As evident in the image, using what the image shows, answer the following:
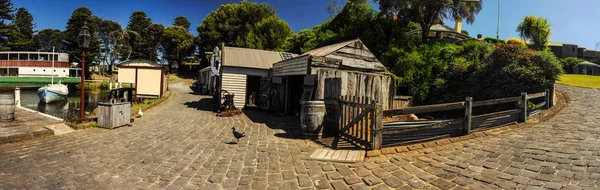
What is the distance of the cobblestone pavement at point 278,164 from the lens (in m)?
4.10

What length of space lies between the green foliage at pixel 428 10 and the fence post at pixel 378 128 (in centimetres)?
1721

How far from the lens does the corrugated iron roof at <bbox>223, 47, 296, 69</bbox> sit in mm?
14984

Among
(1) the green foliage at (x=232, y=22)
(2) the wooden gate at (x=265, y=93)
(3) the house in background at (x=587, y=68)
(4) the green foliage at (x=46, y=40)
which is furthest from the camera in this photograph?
(4) the green foliage at (x=46, y=40)

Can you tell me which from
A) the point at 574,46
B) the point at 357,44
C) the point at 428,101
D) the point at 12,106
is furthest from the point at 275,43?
the point at 574,46

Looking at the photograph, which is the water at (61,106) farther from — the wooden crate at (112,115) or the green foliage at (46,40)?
the green foliage at (46,40)

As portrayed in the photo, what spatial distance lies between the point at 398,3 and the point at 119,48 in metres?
56.2

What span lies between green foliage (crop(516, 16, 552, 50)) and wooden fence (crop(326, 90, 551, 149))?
28471 mm

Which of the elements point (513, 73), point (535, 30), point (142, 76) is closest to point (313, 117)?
point (513, 73)

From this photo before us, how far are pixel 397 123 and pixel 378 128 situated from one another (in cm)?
123

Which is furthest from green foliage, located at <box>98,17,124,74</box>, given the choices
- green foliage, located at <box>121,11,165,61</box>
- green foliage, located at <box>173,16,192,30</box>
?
green foliage, located at <box>173,16,192,30</box>

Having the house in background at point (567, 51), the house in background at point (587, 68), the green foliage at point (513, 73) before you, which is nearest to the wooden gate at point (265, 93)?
the green foliage at point (513, 73)

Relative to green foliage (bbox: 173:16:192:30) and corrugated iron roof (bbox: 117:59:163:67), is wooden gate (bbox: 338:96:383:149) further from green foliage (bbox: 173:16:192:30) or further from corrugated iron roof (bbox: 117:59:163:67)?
green foliage (bbox: 173:16:192:30)

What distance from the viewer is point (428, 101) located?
17.0m

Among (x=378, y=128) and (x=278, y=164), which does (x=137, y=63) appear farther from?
(x=378, y=128)
